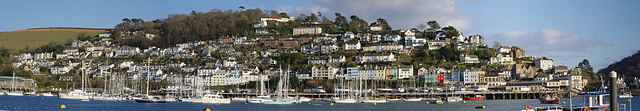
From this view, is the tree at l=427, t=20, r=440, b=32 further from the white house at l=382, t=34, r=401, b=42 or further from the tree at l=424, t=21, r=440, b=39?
the white house at l=382, t=34, r=401, b=42

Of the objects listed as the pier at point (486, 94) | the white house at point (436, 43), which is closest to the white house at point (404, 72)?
the pier at point (486, 94)

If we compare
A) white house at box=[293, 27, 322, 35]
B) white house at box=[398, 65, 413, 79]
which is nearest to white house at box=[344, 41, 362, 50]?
white house at box=[293, 27, 322, 35]

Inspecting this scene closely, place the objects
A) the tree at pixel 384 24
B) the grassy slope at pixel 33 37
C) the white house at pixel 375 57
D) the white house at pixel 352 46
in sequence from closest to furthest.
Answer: the white house at pixel 375 57 < the white house at pixel 352 46 < the tree at pixel 384 24 < the grassy slope at pixel 33 37

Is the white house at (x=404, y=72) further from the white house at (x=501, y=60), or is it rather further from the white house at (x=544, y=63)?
the white house at (x=544, y=63)

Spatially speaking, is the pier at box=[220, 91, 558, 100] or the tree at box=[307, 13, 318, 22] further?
the tree at box=[307, 13, 318, 22]

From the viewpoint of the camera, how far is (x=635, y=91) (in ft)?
254

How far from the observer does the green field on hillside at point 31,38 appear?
123 m

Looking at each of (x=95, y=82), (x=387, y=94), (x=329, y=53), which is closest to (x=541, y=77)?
(x=387, y=94)

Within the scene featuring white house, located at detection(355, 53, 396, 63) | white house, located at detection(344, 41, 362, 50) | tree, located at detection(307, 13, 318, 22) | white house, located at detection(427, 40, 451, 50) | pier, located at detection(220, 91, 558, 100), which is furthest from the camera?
tree, located at detection(307, 13, 318, 22)

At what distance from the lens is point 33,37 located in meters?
137

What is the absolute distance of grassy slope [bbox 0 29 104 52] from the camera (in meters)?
124

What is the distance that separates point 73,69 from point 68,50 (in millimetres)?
16863

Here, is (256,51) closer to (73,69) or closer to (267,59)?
(267,59)

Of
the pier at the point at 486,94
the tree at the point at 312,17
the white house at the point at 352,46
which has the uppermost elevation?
the tree at the point at 312,17
